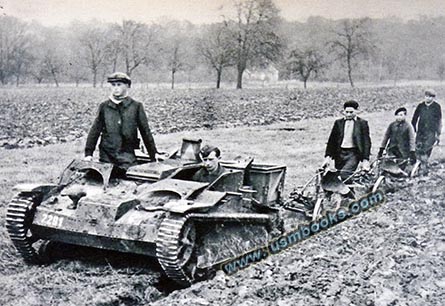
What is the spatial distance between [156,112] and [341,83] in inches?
222

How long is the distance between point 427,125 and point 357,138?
11.2 feet

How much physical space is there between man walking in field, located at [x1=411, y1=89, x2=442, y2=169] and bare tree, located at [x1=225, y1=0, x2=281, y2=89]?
3.20m

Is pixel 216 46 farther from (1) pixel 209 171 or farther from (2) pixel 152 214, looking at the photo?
(2) pixel 152 214

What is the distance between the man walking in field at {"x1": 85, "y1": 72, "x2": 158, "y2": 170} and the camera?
22.2 ft

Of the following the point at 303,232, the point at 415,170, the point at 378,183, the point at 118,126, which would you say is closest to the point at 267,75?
the point at 415,170

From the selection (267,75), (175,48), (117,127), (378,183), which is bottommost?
(378,183)

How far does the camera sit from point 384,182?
9266 mm

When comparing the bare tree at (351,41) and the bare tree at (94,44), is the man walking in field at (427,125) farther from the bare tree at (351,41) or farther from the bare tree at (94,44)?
the bare tree at (94,44)

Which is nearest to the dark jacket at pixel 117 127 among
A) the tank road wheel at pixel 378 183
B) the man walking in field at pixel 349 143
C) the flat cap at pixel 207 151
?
the flat cap at pixel 207 151

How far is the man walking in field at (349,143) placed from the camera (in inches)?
337

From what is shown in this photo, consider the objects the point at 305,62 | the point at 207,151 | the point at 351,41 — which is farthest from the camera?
the point at 305,62

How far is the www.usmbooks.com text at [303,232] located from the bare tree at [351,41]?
3.87 metres

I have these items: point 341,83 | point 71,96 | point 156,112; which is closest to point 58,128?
point 156,112

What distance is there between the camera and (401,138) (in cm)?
1059
